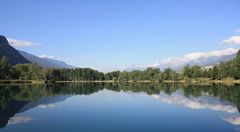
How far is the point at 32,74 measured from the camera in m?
172

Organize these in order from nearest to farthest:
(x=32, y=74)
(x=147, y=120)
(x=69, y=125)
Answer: (x=69, y=125), (x=147, y=120), (x=32, y=74)

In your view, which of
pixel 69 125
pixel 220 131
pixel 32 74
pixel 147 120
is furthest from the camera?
pixel 32 74

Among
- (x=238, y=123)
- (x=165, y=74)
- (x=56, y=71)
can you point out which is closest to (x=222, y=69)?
(x=165, y=74)

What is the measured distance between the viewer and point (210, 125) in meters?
27.5

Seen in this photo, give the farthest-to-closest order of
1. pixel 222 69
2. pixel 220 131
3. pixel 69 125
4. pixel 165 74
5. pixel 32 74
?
pixel 165 74 → pixel 32 74 → pixel 222 69 → pixel 69 125 → pixel 220 131

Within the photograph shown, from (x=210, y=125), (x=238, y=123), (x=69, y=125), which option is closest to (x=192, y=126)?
(x=210, y=125)

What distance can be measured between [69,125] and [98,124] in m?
2.39

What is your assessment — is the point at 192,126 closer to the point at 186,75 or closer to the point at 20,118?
the point at 20,118

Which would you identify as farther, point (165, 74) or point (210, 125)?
point (165, 74)

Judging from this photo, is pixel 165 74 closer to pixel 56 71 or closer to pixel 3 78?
pixel 56 71

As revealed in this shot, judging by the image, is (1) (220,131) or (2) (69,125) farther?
(2) (69,125)

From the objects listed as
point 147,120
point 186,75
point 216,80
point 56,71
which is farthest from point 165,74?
point 147,120

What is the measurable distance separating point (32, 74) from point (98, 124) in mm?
150110

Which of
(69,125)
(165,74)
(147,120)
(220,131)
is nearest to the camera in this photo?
(220,131)
